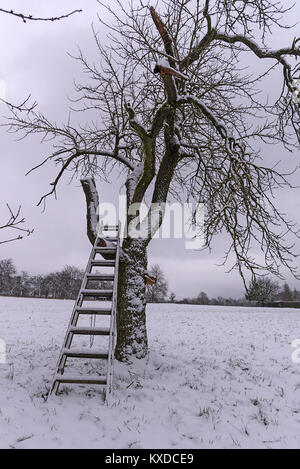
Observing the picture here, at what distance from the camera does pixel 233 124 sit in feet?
25.7

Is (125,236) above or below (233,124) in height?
below

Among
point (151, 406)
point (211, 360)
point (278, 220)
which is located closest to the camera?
point (151, 406)

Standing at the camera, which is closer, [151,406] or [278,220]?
[151,406]

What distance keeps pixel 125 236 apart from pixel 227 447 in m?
4.26

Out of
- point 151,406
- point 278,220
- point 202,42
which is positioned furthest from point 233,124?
point 151,406

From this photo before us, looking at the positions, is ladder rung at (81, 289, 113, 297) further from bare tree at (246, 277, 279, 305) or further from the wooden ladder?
bare tree at (246, 277, 279, 305)

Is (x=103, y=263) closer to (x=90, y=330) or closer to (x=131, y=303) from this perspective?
(x=131, y=303)

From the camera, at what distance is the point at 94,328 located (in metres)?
4.86

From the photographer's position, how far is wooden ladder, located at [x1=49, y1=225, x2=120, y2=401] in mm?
4508

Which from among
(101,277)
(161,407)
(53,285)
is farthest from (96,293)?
(53,285)

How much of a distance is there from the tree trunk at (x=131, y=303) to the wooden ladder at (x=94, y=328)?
13.3 inches

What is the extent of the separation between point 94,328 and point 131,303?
1661 mm

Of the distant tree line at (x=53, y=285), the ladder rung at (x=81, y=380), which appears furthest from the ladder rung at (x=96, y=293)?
the distant tree line at (x=53, y=285)
